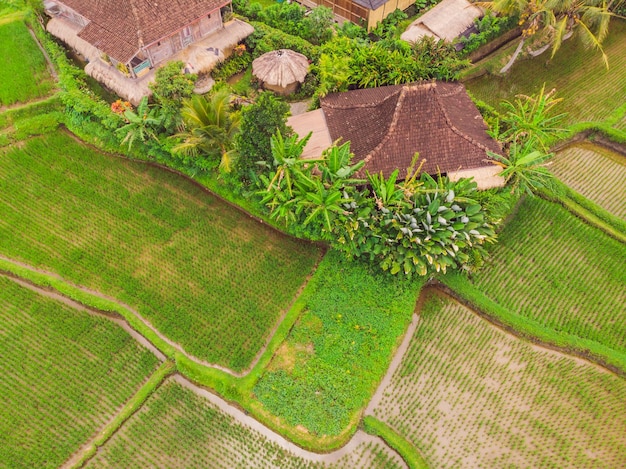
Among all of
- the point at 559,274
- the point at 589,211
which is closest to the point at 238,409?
the point at 559,274

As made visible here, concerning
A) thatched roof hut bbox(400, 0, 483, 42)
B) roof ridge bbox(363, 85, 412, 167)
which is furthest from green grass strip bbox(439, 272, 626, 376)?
thatched roof hut bbox(400, 0, 483, 42)

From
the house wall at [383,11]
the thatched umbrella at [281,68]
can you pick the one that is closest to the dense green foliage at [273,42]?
the thatched umbrella at [281,68]

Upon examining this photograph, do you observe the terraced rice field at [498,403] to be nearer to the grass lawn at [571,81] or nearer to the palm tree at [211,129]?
the palm tree at [211,129]

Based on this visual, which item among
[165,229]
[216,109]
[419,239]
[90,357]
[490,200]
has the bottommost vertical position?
[90,357]

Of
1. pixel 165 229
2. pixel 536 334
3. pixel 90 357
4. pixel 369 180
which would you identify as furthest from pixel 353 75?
pixel 90 357

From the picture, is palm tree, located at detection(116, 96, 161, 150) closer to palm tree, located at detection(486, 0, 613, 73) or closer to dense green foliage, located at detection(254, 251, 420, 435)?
dense green foliage, located at detection(254, 251, 420, 435)

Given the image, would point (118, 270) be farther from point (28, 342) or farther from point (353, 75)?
point (353, 75)
